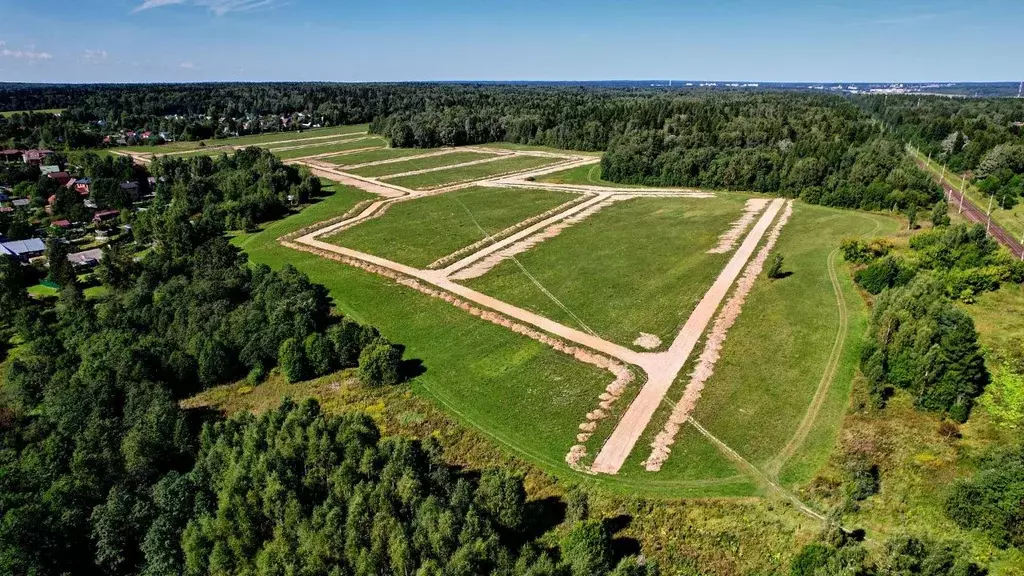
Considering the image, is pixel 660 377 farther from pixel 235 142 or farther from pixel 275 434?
pixel 235 142

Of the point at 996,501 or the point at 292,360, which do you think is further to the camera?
the point at 292,360

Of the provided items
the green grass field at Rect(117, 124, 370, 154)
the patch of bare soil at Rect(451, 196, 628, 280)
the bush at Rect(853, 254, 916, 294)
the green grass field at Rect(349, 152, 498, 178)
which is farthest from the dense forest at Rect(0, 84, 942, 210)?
the bush at Rect(853, 254, 916, 294)

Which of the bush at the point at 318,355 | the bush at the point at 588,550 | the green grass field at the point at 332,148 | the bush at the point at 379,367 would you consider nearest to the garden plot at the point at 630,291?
the bush at the point at 379,367

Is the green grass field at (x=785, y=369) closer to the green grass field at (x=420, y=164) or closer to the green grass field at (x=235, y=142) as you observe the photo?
the green grass field at (x=420, y=164)

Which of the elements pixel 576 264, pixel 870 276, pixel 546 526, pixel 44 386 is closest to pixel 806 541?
→ pixel 546 526

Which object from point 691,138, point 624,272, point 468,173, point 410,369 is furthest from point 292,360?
point 691,138

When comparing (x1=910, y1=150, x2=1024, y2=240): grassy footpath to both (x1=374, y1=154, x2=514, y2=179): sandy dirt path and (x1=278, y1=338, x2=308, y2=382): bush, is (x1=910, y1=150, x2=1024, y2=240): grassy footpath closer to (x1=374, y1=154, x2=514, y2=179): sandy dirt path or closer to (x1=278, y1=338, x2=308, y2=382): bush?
(x1=278, y1=338, x2=308, y2=382): bush
